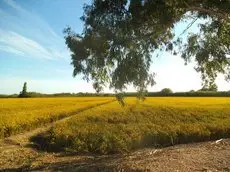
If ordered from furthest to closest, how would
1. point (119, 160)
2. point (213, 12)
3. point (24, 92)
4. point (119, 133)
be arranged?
point (24, 92) → point (119, 133) → point (119, 160) → point (213, 12)

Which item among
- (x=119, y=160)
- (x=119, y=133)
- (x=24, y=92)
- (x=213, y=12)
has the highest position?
(x=24, y=92)

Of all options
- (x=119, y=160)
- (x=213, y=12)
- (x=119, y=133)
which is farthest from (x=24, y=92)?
(x=213, y=12)

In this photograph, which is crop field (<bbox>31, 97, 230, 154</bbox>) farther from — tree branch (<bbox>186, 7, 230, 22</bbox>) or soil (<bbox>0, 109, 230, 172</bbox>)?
tree branch (<bbox>186, 7, 230, 22</bbox>)

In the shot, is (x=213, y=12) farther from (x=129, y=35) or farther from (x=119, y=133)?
(x=119, y=133)

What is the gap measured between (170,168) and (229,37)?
911 centimetres

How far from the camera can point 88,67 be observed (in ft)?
56.5

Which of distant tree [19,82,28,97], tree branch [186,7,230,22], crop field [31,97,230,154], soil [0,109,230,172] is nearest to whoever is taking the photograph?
soil [0,109,230,172]

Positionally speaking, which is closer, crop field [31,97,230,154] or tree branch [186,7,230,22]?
tree branch [186,7,230,22]

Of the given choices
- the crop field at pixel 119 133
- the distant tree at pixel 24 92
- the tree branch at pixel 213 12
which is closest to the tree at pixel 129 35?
the tree branch at pixel 213 12

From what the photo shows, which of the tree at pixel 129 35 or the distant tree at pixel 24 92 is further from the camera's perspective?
the distant tree at pixel 24 92

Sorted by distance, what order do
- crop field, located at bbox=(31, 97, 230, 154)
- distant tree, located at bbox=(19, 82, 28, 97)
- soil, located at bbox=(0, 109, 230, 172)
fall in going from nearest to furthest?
soil, located at bbox=(0, 109, 230, 172) < crop field, located at bbox=(31, 97, 230, 154) < distant tree, located at bbox=(19, 82, 28, 97)

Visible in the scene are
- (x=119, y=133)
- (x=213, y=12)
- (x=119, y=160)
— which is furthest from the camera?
(x=119, y=133)

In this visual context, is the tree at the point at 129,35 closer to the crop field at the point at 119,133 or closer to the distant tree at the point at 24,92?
the crop field at the point at 119,133

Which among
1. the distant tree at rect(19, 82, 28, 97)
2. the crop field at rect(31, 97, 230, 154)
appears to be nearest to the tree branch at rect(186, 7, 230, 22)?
the crop field at rect(31, 97, 230, 154)
